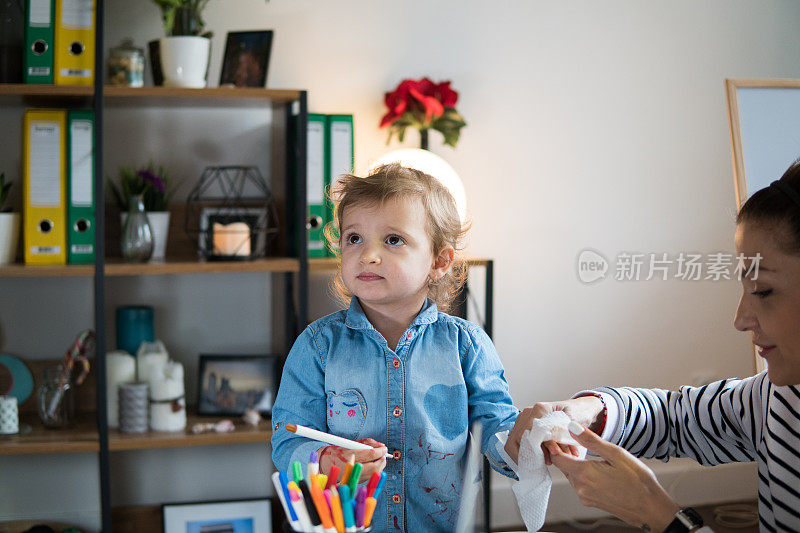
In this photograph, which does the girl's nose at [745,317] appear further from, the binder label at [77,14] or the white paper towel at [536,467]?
the binder label at [77,14]

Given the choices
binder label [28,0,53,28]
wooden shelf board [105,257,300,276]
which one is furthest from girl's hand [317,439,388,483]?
binder label [28,0,53,28]

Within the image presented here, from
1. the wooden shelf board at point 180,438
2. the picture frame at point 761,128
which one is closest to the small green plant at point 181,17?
the wooden shelf board at point 180,438

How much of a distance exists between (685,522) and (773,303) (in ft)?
0.98

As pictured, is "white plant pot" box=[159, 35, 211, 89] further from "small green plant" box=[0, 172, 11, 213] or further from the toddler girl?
the toddler girl

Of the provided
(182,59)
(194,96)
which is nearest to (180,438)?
(194,96)

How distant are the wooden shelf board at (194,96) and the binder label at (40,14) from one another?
24cm

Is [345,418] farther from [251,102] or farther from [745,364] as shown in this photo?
[745,364]

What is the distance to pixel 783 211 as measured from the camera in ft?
3.16

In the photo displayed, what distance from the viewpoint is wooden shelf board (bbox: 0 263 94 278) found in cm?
206

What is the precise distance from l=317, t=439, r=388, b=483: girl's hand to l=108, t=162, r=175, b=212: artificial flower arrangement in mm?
1424

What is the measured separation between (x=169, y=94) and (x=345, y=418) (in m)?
1.29

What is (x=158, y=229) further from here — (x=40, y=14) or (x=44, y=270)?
(x=40, y=14)

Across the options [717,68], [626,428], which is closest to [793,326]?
[626,428]

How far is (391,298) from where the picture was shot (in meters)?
1.23
